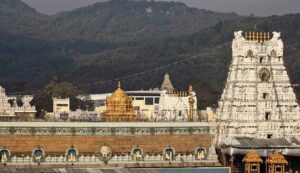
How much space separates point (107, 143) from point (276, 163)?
855cm

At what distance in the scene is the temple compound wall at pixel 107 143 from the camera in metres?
50.5

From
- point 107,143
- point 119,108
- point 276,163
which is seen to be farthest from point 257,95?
point 119,108

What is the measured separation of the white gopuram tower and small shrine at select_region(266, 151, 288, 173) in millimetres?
2951

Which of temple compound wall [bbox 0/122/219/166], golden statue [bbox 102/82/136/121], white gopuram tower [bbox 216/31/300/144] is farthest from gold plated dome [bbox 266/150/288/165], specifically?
golden statue [bbox 102/82/136/121]

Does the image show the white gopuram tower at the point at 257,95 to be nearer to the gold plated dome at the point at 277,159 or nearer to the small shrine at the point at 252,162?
the small shrine at the point at 252,162

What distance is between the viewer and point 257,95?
53.1 metres

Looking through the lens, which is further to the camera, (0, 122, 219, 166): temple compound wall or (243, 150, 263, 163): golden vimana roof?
(0, 122, 219, 166): temple compound wall

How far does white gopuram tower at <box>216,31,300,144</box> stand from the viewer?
52719mm

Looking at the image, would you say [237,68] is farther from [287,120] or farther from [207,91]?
[207,91]

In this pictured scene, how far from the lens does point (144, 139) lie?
52406 millimetres

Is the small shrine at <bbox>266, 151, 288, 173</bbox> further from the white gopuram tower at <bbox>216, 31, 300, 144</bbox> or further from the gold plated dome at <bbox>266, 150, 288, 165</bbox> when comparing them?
the white gopuram tower at <bbox>216, 31, 300, 144</bbox>

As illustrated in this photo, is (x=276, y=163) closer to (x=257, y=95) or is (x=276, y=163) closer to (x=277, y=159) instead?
(x=277, y=159)

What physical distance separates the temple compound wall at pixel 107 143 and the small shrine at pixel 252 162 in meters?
2.79

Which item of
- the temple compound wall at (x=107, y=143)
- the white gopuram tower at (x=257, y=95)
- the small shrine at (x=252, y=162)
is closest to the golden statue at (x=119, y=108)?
the temple compound wall at (x=107, y=143)
